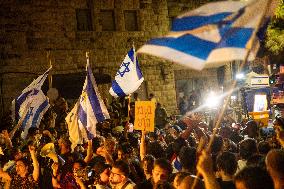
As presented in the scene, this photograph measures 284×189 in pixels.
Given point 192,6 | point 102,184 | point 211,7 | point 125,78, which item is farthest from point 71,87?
point 211,7

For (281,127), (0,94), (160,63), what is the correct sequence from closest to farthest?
(281,127) < (0,94) < (160,63)

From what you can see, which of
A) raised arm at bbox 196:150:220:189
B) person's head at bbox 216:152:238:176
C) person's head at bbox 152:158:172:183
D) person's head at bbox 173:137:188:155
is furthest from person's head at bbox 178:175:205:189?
person's head at bbox 173:137:188:155

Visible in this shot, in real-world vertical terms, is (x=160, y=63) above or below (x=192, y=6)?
below

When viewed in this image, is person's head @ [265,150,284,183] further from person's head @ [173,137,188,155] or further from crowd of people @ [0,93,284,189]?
person's head @ [173,137,188,155]

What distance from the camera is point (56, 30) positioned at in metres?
17.7

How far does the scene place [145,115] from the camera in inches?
291

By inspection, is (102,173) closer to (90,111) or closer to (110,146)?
(110,146)

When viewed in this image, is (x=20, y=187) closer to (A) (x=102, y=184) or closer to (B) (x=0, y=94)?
(A) (x=102, y=184)

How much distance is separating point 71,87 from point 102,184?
11.2 metres

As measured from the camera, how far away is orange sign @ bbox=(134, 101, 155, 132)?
23.9 feet

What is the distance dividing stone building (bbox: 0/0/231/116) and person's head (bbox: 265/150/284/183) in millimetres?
13712

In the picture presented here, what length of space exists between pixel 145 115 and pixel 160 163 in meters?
2.41

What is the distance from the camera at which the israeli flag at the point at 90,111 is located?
8488mm

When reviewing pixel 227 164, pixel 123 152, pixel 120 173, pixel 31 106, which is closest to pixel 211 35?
pixel 227 164
